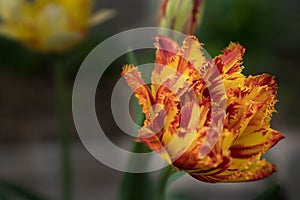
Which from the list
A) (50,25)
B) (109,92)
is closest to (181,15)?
(50,25)

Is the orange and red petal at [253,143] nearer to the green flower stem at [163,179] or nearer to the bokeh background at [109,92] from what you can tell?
the green flower stem at [163,179]

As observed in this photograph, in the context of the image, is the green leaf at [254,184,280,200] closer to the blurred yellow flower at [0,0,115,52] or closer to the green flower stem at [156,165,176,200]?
the green flower stem at [156,165,176,200]

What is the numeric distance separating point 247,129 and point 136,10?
1.87 m

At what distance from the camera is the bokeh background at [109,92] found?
176 cm

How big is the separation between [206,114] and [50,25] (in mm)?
482

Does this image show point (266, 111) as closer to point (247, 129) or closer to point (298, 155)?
point (247, 129)

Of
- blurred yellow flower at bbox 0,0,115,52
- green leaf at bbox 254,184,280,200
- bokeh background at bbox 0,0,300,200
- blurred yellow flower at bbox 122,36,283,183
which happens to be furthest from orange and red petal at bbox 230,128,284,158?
bokeh background at bbox 0,0,300,200

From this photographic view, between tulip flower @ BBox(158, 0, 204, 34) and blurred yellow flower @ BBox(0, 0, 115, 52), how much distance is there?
260 mm

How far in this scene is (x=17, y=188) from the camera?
0.82m

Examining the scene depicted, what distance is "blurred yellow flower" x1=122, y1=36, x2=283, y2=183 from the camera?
0.47m

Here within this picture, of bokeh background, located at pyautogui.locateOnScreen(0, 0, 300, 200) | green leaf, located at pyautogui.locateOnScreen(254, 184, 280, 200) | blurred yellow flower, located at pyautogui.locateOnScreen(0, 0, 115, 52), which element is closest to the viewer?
green leaf, located at pyautogui.locateOnScreen(254, 184, 280, 200)

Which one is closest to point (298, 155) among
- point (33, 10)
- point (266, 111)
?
point (33, 10)

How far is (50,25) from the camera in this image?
92 centimetres

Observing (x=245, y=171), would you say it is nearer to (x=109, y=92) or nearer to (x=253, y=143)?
(x=253, y=143)
